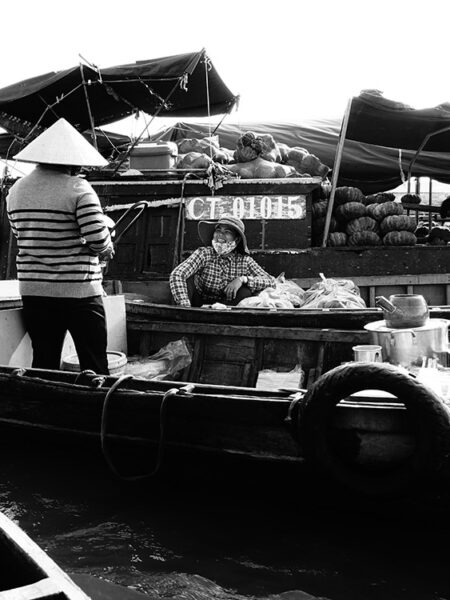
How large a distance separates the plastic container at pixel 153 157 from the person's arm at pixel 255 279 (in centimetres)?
237

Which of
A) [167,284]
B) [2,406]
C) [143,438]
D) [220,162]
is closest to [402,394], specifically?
[143,438]

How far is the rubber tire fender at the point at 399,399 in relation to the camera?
100.0 inches

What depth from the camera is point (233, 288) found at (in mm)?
5395

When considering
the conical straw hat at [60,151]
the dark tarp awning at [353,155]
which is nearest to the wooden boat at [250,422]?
the conical straw hat at [60,151]

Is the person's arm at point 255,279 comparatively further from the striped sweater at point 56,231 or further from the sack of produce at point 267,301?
the striped sweater at point 56,231

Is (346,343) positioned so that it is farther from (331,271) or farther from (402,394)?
(331,271)

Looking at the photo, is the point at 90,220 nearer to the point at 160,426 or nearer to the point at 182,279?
the point at 160,426

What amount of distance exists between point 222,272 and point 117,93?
373 centimetres

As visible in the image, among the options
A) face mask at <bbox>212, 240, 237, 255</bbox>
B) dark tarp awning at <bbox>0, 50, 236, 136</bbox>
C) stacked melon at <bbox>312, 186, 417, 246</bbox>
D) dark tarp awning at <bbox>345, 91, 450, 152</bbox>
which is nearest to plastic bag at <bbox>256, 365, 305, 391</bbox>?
face mask at <bbox>212, 240, 237, 255</bbox>

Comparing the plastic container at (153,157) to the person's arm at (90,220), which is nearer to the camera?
the person's arm at (90,220)

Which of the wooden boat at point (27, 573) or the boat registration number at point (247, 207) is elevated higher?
the boat registration number at point (247, 207)

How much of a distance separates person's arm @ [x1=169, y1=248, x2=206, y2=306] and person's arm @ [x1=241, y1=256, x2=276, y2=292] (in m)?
0.45

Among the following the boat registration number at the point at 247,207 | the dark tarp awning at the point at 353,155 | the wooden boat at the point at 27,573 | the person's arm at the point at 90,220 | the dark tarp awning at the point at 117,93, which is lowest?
the wooden boat at the point at 27,573

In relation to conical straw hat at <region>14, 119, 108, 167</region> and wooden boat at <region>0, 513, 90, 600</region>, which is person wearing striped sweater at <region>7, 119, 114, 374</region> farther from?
wooden boat at <region>0, 513, 90, 600</region>
